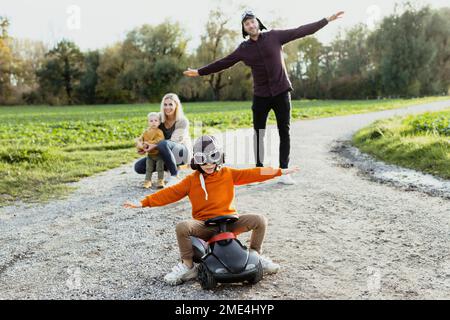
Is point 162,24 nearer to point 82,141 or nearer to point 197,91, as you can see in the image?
point 197,91

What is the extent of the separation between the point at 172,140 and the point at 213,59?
1833 inches

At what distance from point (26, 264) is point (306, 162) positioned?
19.8 ft

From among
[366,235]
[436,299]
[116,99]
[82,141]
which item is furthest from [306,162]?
[116,99]

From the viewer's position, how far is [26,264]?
161 inches

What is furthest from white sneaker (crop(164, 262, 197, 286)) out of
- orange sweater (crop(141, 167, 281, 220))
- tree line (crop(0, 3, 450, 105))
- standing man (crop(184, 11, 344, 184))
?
tree line (crop(0, 3, 450, 105))

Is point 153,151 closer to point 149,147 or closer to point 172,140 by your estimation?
point 149,147

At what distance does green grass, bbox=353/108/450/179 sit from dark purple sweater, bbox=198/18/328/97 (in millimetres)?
2987

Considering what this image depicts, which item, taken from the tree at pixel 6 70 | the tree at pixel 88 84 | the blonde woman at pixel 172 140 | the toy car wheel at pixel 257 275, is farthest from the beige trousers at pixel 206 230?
the tree at pixel 88 84

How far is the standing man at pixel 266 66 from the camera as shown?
630 cm

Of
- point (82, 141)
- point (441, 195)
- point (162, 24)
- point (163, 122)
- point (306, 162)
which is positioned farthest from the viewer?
point (162, 24)

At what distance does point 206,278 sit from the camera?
137 inches

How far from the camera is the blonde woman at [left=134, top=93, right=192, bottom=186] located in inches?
280

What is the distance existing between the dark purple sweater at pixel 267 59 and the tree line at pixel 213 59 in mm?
41547
